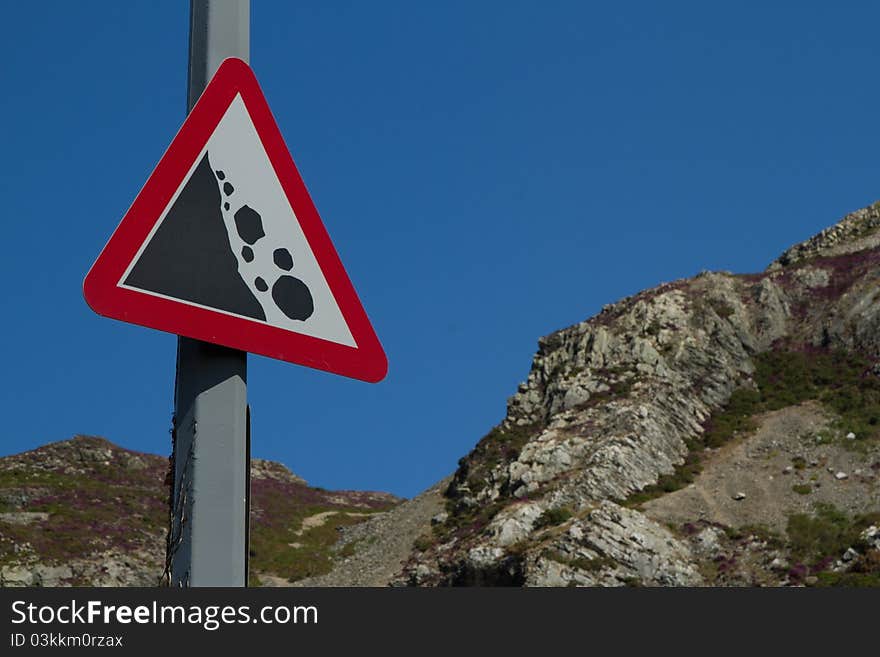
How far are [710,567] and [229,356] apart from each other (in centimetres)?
5044

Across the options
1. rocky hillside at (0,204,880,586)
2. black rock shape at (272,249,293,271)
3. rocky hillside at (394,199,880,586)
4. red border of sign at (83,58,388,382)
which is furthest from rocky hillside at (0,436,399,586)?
black rock shape at (272,249,293,271)

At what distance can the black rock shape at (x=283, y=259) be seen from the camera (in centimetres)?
388

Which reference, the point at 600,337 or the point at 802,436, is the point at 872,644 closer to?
the point at 802,436

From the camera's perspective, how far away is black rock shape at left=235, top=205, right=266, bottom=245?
3.82 meters

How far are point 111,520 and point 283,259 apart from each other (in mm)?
67557

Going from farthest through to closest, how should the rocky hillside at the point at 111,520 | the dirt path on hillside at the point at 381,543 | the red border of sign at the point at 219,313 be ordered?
the dirt path on hillside at the point at 381,543 → the rocky hillside at the point at 111,520 → the red border of sign at the point at 219,313

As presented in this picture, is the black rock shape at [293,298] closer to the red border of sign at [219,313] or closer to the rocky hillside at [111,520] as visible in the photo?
the red border of sign at [219,313]

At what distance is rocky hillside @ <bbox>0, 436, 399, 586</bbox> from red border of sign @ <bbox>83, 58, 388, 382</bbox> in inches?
1699

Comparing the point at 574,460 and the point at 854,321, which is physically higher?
the point at 854,321

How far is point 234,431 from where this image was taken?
362cm

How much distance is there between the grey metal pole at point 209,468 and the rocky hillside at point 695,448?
4548cm

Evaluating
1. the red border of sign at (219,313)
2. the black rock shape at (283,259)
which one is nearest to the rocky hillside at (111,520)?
the red border of sign at (219,313)

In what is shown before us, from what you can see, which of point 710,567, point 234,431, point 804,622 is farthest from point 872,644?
point 710,567

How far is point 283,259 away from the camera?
12.8 feet
